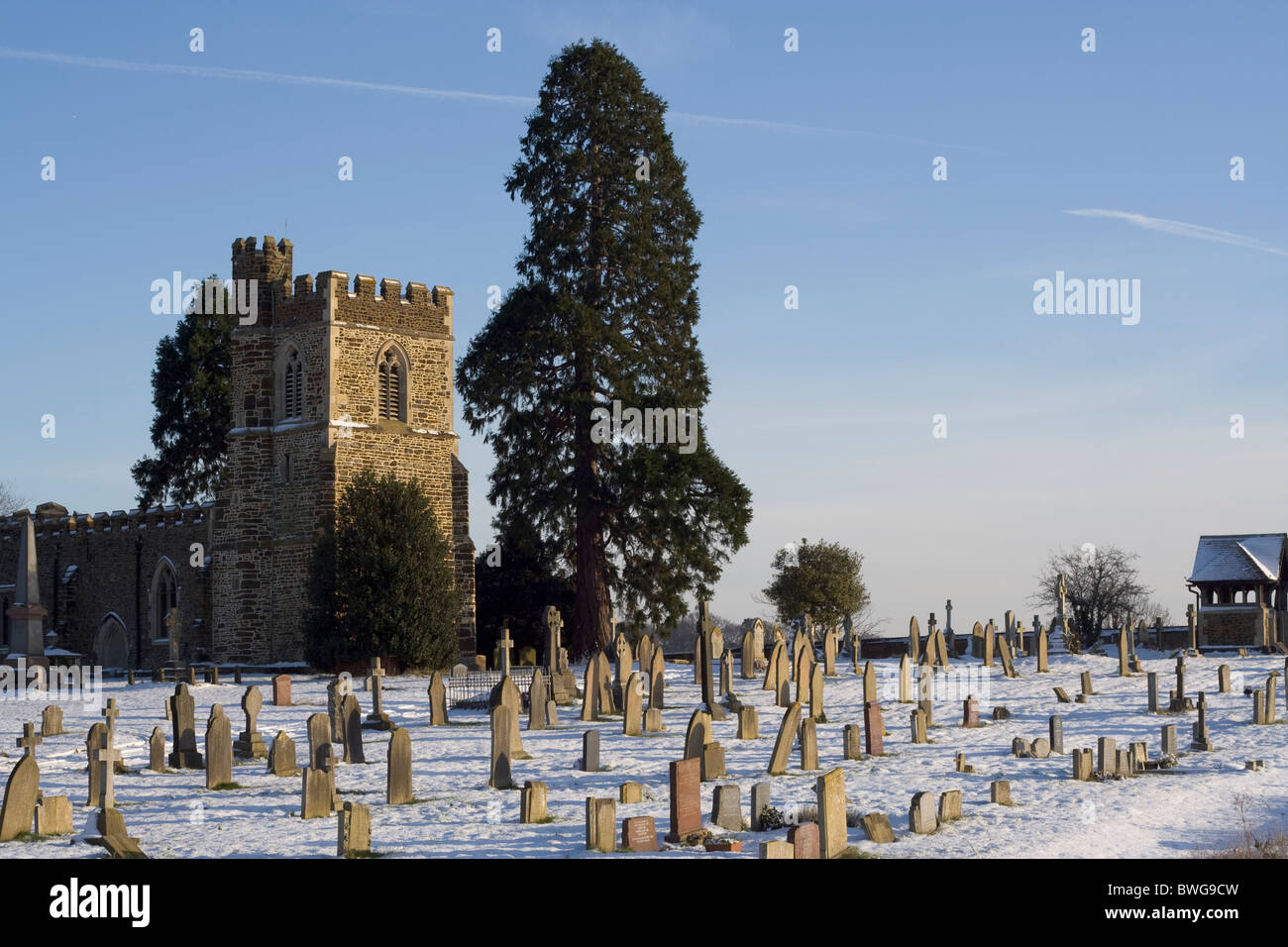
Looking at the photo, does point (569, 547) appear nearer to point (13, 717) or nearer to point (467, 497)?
point (467, 497)

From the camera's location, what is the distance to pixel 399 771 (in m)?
17.3

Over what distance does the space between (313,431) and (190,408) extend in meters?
18.0

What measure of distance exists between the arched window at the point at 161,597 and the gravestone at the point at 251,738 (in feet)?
83.7

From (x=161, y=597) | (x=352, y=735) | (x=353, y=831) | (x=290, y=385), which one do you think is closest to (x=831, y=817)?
(x=353, y=831)

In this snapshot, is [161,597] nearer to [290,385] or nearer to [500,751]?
[290,385]

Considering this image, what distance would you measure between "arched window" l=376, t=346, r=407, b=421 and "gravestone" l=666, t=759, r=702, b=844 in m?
28.2

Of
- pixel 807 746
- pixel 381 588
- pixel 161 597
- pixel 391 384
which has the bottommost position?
pixel 807 746

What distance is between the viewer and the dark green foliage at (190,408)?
56875mm

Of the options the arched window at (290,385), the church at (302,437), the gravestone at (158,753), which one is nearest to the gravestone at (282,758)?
the gravestone at (158,753)

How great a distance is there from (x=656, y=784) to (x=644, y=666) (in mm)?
10783

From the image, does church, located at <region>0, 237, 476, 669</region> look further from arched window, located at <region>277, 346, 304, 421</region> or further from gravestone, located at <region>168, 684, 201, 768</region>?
gravestone, located at <region>168, 684, 201, 768</region>

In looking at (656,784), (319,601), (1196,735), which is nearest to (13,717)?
(319,601)
